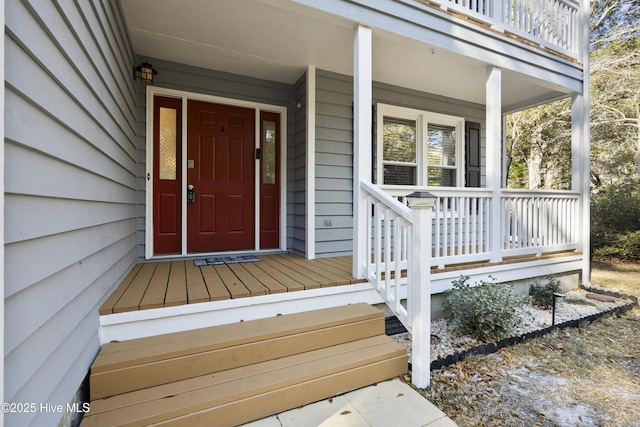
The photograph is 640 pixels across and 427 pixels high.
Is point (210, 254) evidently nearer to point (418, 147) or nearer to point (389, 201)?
point (389, 201)

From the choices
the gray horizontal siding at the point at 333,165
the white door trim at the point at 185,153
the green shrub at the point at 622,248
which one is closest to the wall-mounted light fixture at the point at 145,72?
the white door trim at the point at 185,153

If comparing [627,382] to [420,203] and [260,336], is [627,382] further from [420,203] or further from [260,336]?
[260,336]

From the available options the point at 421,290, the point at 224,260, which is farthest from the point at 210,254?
the point at 421,290

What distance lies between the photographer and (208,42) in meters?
3.05

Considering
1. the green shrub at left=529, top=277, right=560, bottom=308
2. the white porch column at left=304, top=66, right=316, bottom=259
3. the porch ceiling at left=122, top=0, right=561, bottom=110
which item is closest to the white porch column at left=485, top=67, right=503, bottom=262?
the porch ceiling at left=122, top=0, right=561, bottom=110

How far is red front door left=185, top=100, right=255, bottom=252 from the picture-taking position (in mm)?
3605

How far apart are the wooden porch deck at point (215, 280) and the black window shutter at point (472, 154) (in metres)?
2.76

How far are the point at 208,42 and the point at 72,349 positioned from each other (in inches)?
112

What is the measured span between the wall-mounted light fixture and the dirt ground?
3771mm

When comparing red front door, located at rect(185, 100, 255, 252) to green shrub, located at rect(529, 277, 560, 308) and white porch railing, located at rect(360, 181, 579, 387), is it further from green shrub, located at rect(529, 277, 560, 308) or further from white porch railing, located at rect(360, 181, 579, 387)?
green shrub, located at rect(529, 277, 560, 308)

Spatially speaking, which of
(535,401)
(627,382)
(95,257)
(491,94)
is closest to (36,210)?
(95,257)

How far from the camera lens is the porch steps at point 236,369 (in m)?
1.52

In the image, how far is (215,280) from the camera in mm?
2559

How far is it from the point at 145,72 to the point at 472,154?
15.2 ft
